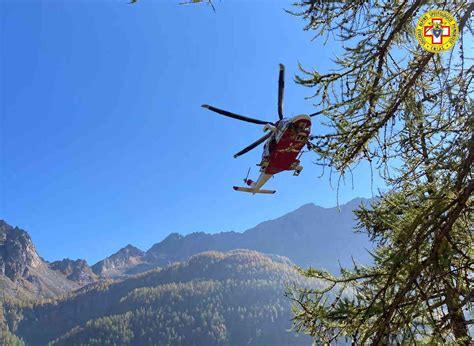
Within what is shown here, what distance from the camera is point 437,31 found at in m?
3.67

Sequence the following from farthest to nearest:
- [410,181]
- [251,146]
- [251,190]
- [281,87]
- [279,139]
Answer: [251,190] < [251,146] < [281,87] < [279,139] < [410,181]

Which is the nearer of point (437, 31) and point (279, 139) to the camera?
point (437, 31)

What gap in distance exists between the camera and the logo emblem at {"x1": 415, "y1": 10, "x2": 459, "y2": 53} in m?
3.54

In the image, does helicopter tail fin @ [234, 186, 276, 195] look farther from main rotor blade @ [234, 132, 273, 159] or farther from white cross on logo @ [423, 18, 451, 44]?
white cross on logo @ [423, 18, 451, 44]

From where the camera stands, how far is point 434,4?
12.6 ft

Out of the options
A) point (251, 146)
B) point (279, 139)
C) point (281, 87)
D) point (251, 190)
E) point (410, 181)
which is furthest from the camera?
point (251, 190)

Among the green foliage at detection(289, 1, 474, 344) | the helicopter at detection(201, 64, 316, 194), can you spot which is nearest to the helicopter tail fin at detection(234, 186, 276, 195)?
the helicopter at detection(201, 64, 316, 194)

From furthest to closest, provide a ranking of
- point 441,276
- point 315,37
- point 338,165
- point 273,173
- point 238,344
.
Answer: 1. point 238,344
2. point 273,173
3. point 315,37
4. point 338,165
5. point 441,276

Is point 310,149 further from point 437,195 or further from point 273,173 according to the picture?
point 273,173

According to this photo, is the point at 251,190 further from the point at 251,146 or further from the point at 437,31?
the point at 437,31

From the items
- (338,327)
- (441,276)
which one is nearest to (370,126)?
(441,276)

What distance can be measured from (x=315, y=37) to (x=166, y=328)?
206617mm

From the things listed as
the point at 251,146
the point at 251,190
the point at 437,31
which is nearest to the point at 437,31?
the point at 437,31

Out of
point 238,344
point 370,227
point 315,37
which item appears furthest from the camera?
point 238,344
